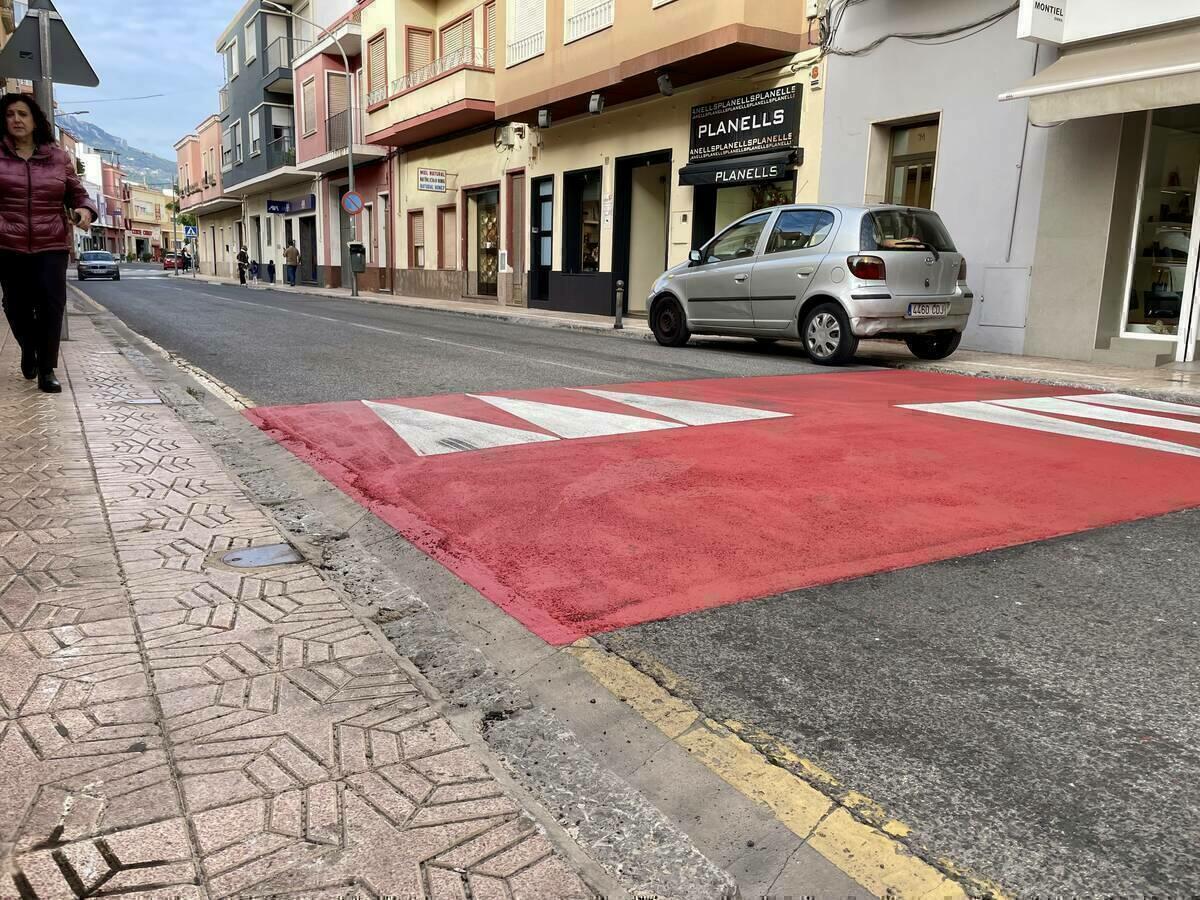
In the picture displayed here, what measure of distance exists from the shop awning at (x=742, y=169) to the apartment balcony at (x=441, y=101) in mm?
8673

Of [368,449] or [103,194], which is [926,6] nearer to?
[368,449]

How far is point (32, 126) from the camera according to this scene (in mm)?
6266

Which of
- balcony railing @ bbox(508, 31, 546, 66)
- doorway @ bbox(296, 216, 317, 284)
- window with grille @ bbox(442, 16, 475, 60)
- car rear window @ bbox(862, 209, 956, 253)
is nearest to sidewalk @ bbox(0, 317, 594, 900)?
car rear window @ bbox(862, 209, 956, 253)

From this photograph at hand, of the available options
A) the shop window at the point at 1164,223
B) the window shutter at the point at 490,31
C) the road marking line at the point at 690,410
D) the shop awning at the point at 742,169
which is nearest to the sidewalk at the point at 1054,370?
the shop window at the point at 1164,223

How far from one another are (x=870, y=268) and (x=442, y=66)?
19.6 metres

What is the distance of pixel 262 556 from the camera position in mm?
3512

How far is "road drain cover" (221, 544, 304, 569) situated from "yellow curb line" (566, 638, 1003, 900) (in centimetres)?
150

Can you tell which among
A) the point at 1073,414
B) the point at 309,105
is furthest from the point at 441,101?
the point at 1073,414

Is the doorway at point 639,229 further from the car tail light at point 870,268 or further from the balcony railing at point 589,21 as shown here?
the car tail light at point 870,268

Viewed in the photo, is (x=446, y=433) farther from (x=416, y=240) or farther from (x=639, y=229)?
(x=416, y=240)

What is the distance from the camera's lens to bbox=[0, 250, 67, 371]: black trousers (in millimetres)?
6441

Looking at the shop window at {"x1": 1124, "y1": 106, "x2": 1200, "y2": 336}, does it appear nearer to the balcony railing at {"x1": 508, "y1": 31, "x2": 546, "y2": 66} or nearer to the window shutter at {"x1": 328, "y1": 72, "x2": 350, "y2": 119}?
the balcony railing at {"x1": 508, "y1": 31, "x2": 546, "y2": 66}

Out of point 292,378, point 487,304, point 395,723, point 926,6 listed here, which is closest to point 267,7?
point 487,304

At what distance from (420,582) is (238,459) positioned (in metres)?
2.43
